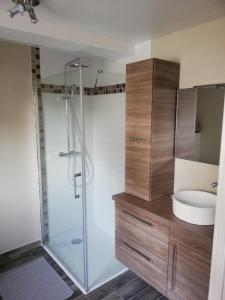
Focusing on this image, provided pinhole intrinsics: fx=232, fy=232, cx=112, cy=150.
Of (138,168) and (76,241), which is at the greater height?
(138,168)

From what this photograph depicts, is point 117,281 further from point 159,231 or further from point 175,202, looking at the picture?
point 175,202

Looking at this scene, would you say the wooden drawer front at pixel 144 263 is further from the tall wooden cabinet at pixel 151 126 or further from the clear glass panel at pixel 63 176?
the clear glass panel at pixel 63 176

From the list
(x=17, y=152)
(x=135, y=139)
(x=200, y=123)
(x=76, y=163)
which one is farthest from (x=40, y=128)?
(x=200, y=123)

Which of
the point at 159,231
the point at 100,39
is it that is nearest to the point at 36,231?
the point at 159,231

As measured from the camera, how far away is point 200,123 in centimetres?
202

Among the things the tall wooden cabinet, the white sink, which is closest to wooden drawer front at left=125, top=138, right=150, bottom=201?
the tall wooden cabinet

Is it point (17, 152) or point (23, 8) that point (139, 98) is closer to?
point (23, 8)

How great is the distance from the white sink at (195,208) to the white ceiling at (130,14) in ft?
4.51

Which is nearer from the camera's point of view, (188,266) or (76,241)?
(188,266)

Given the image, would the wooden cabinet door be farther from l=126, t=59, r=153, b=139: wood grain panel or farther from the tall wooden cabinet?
l=126, t=59, r=153, b=139: wood grain panel

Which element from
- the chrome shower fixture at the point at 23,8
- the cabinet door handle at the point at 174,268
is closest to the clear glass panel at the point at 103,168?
the cabinet door handle at the point at 174,268

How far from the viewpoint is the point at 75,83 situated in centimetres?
231

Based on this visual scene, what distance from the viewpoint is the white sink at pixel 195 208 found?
161 centimetres

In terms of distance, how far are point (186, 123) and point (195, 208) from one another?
32.0 inches
